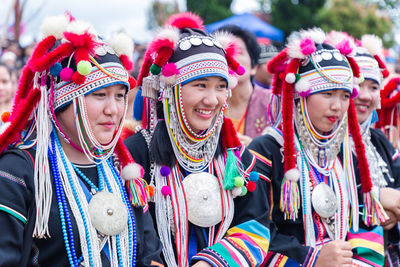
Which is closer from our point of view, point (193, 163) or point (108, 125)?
point (108, 125)

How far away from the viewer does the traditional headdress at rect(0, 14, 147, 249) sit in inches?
84.0

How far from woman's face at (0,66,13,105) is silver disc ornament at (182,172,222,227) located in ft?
9.71

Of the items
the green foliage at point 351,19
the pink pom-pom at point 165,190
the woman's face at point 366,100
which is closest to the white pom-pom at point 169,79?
the pink pom-pom at point 165,190

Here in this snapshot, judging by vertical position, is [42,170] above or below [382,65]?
below

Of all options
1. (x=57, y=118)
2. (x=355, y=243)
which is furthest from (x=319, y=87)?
(x=57, y=118)

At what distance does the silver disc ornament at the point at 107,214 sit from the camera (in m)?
A: 2.19

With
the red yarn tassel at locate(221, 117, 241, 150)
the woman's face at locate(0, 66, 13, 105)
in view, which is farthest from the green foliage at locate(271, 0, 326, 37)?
the red yarn tassel at locate(221, 117, 241, 150)

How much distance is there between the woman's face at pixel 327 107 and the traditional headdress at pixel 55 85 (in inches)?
56.8

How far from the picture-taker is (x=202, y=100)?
8.84 feet

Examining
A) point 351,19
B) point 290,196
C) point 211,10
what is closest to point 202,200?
point 290,196

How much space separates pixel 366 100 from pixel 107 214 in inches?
→ 93.3

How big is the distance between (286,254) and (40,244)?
154 cm

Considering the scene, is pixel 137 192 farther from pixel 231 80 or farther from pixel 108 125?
pixel 231 80

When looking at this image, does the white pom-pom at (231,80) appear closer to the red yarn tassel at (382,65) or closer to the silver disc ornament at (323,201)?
the silver disc ornament at (323,201)
